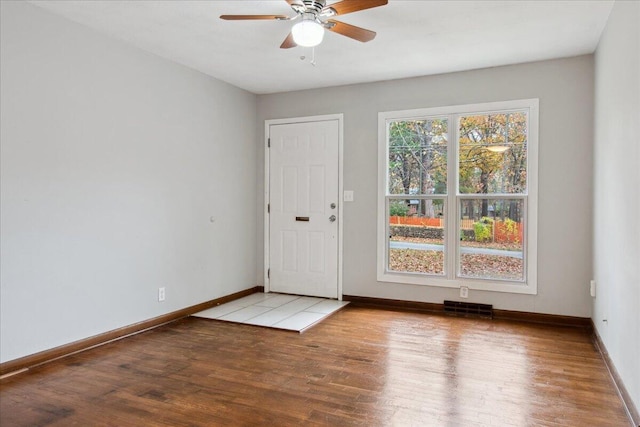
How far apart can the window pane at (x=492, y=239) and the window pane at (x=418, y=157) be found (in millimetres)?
397

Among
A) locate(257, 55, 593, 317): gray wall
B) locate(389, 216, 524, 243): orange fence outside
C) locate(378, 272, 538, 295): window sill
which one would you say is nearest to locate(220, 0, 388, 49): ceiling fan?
locate(257, 55, 593, 317): gray wall

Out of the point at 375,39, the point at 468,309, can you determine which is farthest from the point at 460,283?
the point at 375,39

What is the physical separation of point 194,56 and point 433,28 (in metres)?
2.11

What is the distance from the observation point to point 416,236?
15.0ft

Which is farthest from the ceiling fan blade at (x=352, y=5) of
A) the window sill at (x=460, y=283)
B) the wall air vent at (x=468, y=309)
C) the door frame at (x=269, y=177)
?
the wall air vent at (x=468, y=309)

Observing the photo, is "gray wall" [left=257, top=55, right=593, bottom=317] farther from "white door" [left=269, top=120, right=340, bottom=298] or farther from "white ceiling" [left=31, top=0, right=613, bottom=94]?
"white door" [left=269, top=120, right=340, bottom=298]

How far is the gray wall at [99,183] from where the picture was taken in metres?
2.82

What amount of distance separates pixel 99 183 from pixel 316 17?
2.07m

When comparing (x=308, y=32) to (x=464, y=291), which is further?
(x=464, y=291)

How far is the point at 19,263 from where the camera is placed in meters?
2.82

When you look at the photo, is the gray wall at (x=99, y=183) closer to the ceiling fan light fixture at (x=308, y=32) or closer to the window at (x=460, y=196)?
the ceiling fan light fixture at (x=308, y=32)

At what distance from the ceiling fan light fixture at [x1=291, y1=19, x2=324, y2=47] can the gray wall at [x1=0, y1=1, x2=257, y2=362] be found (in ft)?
5.77

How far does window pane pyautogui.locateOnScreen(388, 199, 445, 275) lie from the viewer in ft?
14.7

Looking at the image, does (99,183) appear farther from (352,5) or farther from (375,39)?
(375,39)
